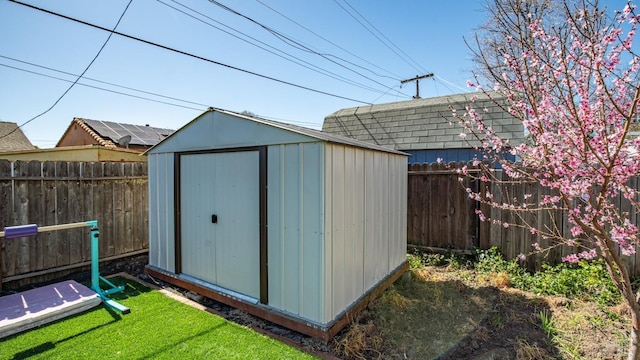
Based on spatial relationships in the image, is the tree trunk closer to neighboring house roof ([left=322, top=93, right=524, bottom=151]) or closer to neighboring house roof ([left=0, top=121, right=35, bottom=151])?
neighboring house roof ([left=322, top=93, right=524, bottom=151])

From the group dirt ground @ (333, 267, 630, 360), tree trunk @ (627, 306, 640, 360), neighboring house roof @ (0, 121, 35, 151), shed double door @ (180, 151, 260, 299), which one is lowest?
dirt ground @ (333, 267, 630, 360)

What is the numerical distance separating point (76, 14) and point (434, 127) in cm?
766

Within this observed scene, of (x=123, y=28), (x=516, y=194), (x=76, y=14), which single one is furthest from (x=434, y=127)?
(x=76, y=14)

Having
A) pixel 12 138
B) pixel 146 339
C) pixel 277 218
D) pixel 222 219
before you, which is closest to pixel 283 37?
pixel 222 219

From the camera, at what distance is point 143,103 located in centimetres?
1408

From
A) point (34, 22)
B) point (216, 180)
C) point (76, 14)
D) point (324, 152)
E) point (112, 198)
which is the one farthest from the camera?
point (34, 22)

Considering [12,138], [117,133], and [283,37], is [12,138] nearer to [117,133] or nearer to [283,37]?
[117,133]

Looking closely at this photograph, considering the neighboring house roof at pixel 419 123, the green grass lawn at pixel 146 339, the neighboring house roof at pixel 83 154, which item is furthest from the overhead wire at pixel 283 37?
the green grass lawn at pixel 146 339

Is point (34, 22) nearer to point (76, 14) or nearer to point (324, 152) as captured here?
point (76, 14)

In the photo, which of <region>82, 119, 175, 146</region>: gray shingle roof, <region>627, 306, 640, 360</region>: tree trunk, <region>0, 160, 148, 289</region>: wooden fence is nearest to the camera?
<region>627, 306, 640, 360</region>: tree trunk

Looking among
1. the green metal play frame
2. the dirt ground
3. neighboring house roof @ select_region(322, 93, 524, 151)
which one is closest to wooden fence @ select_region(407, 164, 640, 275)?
the dirt ground

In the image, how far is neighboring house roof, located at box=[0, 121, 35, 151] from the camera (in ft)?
62.9

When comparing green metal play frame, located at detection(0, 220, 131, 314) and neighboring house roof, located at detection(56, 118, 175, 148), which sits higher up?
neighboring house roof, located at detection(56, 118, 175, 148)

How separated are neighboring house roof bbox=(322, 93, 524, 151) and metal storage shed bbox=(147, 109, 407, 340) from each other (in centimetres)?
391
